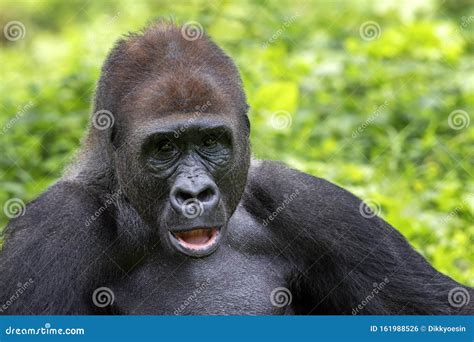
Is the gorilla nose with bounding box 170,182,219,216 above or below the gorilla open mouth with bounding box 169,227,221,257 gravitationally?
above

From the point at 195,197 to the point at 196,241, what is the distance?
0.28 m

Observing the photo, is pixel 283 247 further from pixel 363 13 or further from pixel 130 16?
pixel 130 16

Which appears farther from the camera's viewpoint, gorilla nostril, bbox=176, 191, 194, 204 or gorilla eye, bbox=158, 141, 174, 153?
gorilla eye, bbox=158, 141, 174, 153

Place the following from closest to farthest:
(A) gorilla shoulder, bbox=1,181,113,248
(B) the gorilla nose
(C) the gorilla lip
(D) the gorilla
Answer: (B) the gorilla nose → (C) the gorilla lip → (D) the gorilla → (A) gorilla shoulder, bbox=1,181,113,248

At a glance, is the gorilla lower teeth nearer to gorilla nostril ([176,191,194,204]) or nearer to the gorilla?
the gorilla

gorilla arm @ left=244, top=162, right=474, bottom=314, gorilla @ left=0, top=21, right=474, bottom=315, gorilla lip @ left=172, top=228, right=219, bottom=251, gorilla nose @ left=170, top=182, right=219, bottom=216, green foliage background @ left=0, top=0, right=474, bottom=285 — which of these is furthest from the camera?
green foliage background @ left=0, top=0, right=474, bottom=285

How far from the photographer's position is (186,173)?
530 cm

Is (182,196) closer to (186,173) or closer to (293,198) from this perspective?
(186,173)

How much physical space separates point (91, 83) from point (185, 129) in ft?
15.4

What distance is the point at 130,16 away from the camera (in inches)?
517

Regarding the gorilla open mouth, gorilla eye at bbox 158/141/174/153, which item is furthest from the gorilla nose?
gorilla eye at bbox 158/141/174/153

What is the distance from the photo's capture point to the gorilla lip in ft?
17.1

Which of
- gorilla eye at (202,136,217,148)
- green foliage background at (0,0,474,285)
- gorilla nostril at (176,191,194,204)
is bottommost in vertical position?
green foliage background at (0,0,474,285)

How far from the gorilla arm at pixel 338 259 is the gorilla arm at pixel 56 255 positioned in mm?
1067
